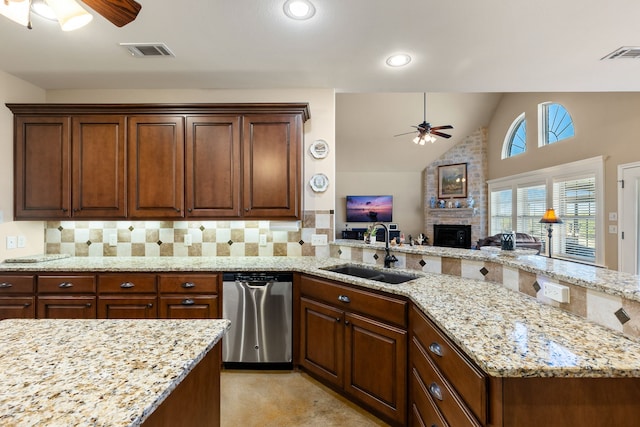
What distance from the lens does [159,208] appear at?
2.70 metres

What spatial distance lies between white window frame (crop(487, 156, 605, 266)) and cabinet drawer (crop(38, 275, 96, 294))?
21.7ft

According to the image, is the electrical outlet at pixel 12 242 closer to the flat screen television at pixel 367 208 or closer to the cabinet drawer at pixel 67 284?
the cabinet drawer at pixel 67 284

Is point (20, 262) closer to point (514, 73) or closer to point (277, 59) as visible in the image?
point (277, 59)

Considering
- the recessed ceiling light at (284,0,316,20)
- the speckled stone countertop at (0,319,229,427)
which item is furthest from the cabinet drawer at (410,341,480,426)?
the recessed ceiling light at (284,0,316,20)

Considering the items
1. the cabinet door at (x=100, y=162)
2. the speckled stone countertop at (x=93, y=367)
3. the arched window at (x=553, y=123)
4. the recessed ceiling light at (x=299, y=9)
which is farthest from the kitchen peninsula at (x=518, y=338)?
the arched window at (x=553, y=123)

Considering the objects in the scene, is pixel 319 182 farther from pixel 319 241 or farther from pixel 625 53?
pixel 625 53

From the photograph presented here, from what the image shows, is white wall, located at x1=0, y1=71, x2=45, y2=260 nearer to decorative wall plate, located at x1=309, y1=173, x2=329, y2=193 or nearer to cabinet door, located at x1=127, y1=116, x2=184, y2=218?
cabinet door, located at x1=127, y1=116, x2=184, y2=218

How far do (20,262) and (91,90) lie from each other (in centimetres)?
183

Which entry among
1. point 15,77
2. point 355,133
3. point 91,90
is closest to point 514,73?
point 91,90

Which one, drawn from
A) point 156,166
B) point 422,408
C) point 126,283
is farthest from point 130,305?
point 422,408

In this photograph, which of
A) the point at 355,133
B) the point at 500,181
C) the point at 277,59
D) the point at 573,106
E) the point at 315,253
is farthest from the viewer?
the point at 355,133

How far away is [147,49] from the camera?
2.27 metres

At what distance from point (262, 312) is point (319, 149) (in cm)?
169

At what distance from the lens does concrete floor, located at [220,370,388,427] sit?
6.28 feet
